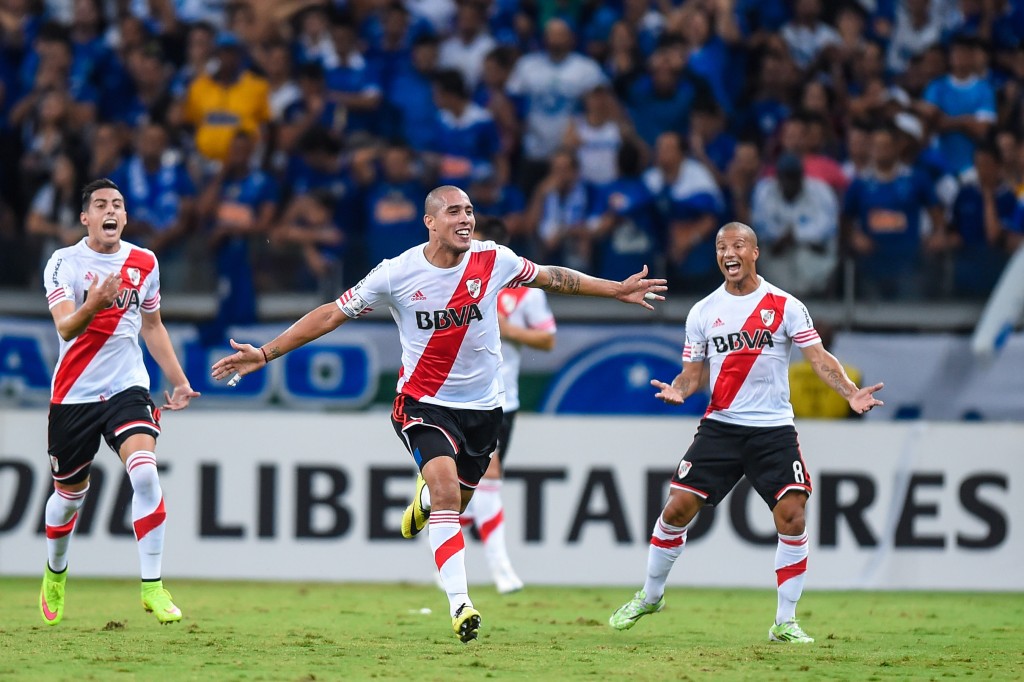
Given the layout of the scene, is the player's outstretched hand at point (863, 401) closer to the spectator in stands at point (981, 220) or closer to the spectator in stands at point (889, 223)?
the spectator in stands at point (889, 223)

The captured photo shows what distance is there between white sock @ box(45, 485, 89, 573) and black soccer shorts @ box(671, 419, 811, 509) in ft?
12.1

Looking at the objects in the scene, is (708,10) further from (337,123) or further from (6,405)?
(6,405)

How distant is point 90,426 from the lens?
912 cm

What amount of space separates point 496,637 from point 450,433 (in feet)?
4.16

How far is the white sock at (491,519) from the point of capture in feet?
38.4

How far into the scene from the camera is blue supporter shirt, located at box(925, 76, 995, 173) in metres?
15.1

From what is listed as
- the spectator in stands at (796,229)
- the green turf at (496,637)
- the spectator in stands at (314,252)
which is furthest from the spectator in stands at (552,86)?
the green turf at (496,637)

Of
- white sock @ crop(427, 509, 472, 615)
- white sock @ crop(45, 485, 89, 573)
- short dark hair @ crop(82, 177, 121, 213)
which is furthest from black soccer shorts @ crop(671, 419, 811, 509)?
short dark hair @ crop(82, 177, 121, 213)

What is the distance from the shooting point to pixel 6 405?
13.3 m

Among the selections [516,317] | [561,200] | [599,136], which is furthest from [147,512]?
[599,136]

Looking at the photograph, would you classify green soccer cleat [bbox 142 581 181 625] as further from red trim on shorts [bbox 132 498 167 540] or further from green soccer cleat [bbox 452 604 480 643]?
green soccer cleat [bbox 452 604 480 643]

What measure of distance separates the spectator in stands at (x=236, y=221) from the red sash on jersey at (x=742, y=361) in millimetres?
5885

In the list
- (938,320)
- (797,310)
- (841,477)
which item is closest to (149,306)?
(797,310)

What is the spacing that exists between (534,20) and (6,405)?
7228 mm
